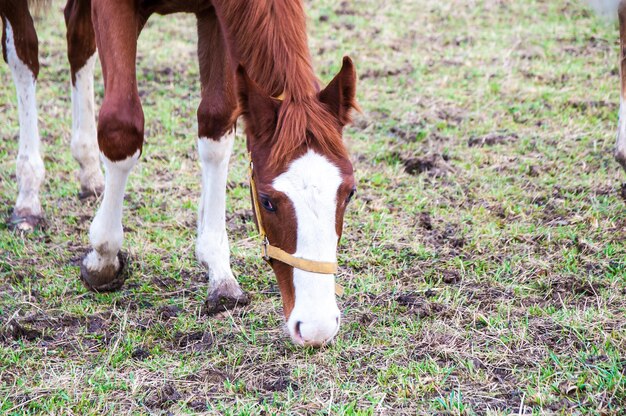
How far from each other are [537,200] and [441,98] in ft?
6.60

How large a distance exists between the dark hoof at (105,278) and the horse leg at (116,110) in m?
0.19

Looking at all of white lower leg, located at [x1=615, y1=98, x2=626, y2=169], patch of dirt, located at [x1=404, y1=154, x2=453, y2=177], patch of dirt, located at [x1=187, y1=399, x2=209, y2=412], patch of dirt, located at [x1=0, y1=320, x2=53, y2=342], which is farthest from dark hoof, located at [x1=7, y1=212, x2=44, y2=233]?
white lower leg, located at [x1=615, y1=98, x2=626, y2=169]

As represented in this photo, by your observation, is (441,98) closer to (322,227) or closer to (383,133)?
(383,133)

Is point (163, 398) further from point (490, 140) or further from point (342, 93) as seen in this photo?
point (490, 140)

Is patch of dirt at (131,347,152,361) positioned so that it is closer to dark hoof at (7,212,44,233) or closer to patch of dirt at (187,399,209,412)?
patch of dirt at (187,399,209,412)

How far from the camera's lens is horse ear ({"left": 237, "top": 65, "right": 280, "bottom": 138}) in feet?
9.11

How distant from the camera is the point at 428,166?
17.6 feet

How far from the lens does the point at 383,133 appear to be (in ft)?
19.7

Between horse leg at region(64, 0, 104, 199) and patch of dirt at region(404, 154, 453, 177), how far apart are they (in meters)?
2.14

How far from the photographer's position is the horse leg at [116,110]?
11.1ft

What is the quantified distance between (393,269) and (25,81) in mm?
2675

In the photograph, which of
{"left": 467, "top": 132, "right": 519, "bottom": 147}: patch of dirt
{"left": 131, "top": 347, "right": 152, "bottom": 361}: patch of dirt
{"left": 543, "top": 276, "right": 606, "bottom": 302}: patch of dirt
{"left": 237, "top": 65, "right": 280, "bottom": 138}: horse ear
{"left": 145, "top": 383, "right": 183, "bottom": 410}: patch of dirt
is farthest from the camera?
{"left": 467, "top": 132, "right": 519, "bottom": 147}: patch of dirt

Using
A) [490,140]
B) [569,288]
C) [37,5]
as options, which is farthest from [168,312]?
[490,140]

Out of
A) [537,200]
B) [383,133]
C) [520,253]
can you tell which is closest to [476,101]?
[383,133]
